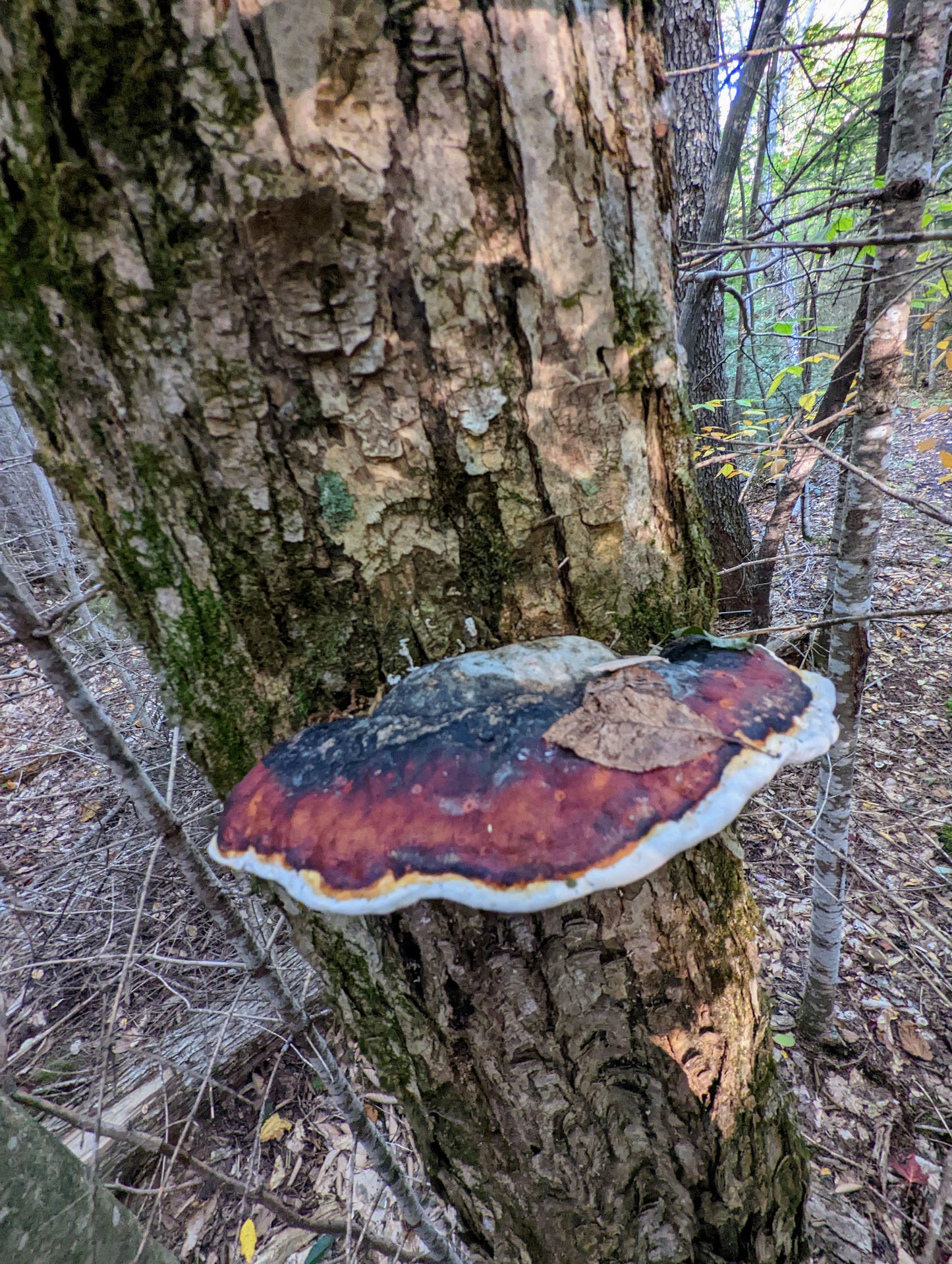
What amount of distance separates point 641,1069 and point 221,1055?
3.52 meters

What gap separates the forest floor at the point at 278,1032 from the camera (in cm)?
268

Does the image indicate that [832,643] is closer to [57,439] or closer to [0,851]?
[57,439]

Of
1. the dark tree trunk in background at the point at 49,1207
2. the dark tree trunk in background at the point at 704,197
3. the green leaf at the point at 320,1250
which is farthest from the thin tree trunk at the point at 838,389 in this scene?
the green leaf at the point at 320,1250

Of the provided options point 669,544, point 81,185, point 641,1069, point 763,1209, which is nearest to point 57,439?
point 81,185

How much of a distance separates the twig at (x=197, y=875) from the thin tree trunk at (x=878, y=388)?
6.76 ft

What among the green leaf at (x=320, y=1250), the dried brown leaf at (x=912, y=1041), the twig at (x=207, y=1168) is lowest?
the dried brown leaf at (x=912, y=1041)

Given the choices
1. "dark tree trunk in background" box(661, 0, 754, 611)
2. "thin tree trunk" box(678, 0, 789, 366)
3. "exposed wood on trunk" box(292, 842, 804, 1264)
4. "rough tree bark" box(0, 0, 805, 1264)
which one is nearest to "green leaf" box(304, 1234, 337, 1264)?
"exposed wood on trunk" box(292, 842, 804, 1264)

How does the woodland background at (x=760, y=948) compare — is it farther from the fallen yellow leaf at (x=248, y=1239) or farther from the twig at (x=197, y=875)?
the twig at (x=197, y=875)

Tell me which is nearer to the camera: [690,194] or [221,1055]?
[221,1055]

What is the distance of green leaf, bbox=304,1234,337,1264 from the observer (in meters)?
2.86

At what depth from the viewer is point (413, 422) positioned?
100 centimetres

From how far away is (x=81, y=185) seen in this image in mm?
837

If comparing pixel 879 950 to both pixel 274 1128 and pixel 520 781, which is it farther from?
pixel 520 781

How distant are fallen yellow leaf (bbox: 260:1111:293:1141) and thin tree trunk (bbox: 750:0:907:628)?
430 cm
